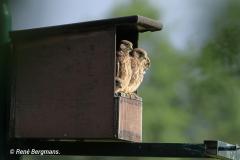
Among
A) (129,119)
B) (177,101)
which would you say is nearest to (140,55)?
(129,119)

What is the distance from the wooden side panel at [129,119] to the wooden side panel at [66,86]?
2cm

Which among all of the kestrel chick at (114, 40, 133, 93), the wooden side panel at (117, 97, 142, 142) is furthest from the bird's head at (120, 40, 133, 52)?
the wooden side panel at (117, 97, 142, 142)

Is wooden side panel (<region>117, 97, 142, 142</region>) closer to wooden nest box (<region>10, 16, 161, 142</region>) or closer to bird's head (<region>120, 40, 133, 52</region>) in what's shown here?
wooden nest box (<region>10, 16, 161, 142</region>)

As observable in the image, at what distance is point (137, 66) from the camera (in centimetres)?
232

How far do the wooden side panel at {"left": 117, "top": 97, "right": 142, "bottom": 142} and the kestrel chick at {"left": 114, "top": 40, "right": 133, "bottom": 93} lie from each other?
37mm

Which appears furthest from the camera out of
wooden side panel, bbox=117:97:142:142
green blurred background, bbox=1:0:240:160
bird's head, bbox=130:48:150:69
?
green blurred background, bbox=1:0:240:160

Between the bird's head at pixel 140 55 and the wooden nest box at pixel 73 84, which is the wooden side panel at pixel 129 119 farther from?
the bird's head at pixel 140 55

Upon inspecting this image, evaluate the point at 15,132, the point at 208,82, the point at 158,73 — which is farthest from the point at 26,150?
the point at 158,73

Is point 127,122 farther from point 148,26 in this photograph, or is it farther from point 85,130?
point 148,26

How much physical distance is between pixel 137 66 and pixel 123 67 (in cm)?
7

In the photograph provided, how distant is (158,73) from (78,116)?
6.22 m

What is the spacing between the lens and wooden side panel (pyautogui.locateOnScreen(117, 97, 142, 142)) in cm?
222

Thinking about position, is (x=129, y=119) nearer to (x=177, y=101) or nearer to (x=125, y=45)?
(x=125, y=45)

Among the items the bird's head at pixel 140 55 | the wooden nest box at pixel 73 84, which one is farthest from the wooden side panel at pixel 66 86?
the bird's head at pixel 140 55
